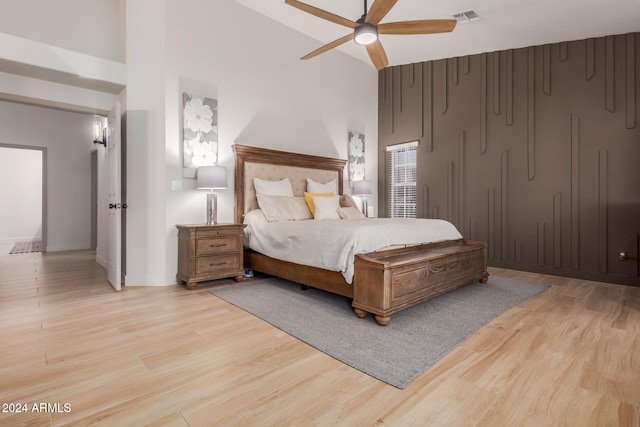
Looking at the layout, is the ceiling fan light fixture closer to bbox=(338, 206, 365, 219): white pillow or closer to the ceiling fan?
the ceiling fan

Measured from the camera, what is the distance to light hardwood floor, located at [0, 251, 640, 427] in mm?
1447

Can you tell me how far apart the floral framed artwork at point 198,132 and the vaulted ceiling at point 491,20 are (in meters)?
1.56

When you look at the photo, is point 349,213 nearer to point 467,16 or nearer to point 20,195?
point 467,16

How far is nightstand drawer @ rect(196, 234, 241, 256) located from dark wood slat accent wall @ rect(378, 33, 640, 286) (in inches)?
135

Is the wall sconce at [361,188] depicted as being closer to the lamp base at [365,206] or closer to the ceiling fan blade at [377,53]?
the lamp base at [365,206]

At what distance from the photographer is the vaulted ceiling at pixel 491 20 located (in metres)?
3.65

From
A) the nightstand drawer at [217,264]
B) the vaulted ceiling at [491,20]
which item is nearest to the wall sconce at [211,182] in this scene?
the nightstand drawer at [217,264]

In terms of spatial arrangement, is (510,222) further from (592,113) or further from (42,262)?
(42,262)

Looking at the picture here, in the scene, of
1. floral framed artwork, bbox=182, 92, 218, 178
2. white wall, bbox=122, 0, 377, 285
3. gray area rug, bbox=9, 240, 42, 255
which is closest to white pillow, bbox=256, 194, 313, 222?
white wall, bbox=122, 0, 377, 285

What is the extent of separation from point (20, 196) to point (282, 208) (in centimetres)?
768

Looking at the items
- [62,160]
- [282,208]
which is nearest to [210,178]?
[282,208]

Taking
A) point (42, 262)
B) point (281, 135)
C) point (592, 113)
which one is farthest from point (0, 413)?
point (592, 113)

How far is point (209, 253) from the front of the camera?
141 inches

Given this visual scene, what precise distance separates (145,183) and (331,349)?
9.54 feet
